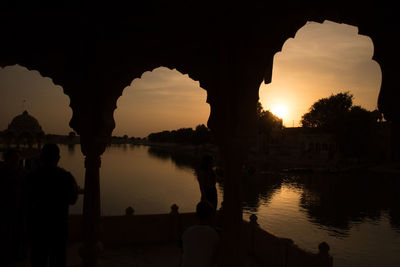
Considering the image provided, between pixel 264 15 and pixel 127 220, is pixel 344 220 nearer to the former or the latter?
pixel 127 220

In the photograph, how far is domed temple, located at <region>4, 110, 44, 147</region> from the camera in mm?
29828

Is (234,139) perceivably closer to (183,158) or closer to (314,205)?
(314,205)

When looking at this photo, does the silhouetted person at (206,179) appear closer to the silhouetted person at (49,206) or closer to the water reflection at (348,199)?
the silhouetted person at (49,206)

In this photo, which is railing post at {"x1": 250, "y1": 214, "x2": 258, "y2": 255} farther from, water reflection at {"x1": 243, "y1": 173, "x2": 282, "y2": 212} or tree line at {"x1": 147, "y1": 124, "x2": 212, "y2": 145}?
tree line at {"x1": 147, "y1": 124, "x2": 212, "y2": 145}

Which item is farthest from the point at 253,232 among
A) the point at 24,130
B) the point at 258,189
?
the point at 24,130

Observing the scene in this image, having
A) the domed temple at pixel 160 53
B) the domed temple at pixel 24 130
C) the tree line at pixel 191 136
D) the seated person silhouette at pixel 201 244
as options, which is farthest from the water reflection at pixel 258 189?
the tree line at pixel 191 136

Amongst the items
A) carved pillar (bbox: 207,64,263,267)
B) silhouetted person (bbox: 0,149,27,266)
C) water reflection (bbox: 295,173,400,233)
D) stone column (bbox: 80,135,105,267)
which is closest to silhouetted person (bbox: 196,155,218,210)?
carved pillar (bbox: 207,64,263,267)

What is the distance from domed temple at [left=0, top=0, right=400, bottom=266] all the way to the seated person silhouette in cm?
158

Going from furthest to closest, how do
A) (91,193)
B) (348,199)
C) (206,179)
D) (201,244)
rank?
(348,199), (91,193), (206,179), (201,244)

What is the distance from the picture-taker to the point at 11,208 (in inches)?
185

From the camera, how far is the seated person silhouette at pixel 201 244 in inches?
104

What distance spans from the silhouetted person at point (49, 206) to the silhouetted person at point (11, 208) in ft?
5.69

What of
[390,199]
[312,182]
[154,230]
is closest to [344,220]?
[390,199]

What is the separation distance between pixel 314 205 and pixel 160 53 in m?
19.1
